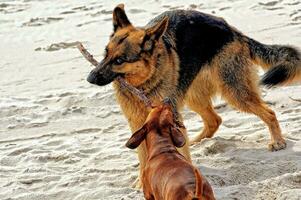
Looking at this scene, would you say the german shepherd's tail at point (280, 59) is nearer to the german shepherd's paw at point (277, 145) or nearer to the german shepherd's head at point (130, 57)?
A: the german shepherd's paw at point (277, 145)

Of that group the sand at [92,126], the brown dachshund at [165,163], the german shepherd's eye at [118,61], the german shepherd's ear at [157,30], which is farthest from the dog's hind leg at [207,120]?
the brown dachshund at [165,163]

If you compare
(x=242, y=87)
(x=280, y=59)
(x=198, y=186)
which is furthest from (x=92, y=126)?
(x=198, y=186)

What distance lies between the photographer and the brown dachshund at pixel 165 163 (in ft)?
14.4

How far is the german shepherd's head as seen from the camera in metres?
5.91

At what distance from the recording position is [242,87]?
6918 millimetres

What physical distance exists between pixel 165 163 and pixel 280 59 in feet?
8.87

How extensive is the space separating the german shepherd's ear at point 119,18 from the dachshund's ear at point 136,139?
1.63 m

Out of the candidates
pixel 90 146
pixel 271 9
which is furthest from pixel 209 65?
pixel 271 9

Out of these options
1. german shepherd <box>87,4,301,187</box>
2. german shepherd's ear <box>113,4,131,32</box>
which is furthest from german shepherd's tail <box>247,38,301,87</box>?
german shepherd's ear <box>113,4,131,32</box>

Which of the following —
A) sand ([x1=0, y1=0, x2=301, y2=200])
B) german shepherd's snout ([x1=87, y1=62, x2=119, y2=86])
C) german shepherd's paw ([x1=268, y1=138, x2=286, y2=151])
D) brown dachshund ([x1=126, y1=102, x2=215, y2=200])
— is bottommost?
sand ([x1=0, y1=0, x2=301, y2=200])

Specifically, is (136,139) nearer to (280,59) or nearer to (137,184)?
(137,184)

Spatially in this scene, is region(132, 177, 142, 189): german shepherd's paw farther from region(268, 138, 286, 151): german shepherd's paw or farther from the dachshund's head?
region(268, 138, 286, 151): german shepherd's paw

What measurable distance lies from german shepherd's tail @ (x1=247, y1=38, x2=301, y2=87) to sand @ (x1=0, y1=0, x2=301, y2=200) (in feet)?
2.04

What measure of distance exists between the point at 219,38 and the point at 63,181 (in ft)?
6.99
